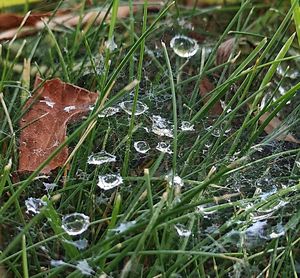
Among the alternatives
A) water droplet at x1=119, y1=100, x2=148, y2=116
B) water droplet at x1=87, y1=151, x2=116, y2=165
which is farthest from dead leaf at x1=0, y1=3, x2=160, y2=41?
water droplet at x1=87, y1=151, x2=116, y2=165

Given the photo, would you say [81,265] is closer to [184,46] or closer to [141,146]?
[141,146]

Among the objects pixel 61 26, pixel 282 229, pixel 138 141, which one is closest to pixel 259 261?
pixel 282 229

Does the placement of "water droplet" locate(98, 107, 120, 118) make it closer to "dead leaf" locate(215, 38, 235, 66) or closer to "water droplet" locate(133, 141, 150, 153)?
"water droplet" locate(133, 141, 150, 153)

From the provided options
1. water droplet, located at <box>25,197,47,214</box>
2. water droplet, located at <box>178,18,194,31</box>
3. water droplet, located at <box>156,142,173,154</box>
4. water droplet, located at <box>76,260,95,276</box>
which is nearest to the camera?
water droplet, located at <box>76,260,95,276</box>

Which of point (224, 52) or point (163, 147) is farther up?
point (224, 52)

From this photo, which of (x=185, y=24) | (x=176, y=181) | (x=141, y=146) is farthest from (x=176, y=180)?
(x=185, y=24)

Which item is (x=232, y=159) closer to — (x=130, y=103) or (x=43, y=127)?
(x=130, y=103)
